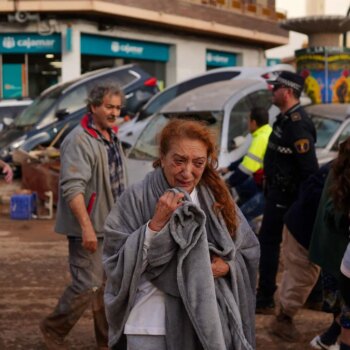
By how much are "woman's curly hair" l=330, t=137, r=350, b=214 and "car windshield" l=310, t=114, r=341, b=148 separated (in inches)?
223

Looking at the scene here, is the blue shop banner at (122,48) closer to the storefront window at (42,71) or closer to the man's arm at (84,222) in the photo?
the storefront window at (42,71)

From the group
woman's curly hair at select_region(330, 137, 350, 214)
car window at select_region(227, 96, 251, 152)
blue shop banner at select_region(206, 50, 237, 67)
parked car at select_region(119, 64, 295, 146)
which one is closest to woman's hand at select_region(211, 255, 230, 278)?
woman's curly hair at select_region(330, 137, 350, 214)

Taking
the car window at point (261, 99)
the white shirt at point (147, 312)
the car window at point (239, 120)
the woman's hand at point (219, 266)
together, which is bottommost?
the white shirt at point (147, 312)

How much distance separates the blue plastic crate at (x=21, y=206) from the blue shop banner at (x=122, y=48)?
15316 millimetres

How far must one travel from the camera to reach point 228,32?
102 feet

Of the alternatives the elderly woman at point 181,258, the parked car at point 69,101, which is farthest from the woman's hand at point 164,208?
the parked car at point 69,101

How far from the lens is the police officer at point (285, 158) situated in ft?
18.1

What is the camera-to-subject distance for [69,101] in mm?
16078

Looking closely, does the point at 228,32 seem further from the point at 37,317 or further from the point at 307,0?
the point at 37,317

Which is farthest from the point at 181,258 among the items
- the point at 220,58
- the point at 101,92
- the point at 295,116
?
the point at 220,58

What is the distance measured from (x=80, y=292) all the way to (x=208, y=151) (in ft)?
6.79

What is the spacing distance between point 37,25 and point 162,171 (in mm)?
23519

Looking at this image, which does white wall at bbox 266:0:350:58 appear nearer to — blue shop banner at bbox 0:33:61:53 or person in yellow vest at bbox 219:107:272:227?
blue shop banner at bbox 0:33:61:53

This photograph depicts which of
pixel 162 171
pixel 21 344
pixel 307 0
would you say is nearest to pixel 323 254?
pixel 162 171
